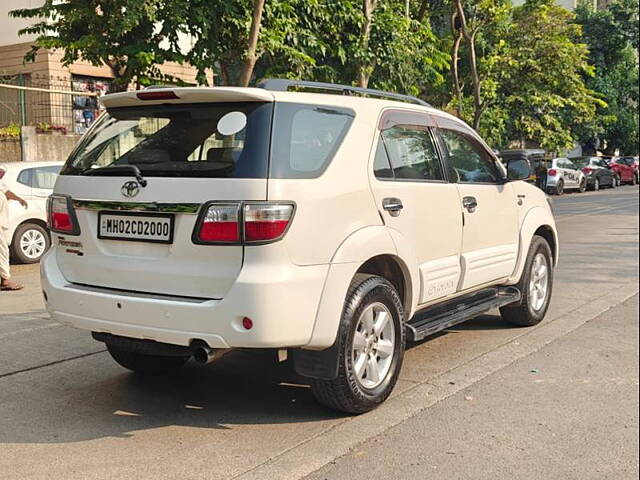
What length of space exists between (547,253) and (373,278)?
3.04m

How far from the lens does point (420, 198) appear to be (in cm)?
505

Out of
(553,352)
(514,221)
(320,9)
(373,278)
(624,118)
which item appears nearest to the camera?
(373,278)

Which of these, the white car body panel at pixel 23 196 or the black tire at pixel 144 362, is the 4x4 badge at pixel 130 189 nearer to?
the black tire at pixel 144 362

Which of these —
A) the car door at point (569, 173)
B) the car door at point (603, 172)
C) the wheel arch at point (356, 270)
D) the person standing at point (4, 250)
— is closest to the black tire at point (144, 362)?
the wheel arch at point (356, 270)

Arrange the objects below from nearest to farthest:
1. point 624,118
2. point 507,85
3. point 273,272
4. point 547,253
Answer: point 273,272 → point 547,253 → point 507,85 → point 624,118

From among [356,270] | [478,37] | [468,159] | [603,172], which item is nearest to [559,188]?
[603,172]

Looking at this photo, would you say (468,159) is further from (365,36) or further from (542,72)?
(542,72)

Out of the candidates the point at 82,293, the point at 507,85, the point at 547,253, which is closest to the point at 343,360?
the point at 82,293

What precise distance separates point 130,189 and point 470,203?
2590 millimetres

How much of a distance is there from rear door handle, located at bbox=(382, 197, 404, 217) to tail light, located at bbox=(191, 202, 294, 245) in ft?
2.90

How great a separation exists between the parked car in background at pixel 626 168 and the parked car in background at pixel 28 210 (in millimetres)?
30529

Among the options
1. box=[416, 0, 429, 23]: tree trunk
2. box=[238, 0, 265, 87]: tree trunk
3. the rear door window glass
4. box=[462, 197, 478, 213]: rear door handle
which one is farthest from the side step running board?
box=[416, 0, 429, 23]: tree trunk

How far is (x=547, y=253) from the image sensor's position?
277 inches

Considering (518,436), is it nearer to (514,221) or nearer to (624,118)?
(514,221)
